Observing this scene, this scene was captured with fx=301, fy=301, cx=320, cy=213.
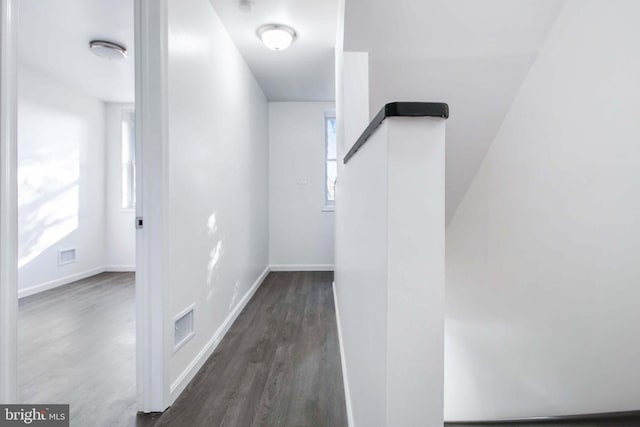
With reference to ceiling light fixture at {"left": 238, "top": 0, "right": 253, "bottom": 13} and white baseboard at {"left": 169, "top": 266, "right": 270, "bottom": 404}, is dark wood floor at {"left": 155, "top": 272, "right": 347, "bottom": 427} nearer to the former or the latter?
white baseboard at {"left": 169, "top": 266, "right": 270, "bottom": 404}

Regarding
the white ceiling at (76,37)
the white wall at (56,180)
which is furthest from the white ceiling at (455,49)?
the white wall at (56,180)

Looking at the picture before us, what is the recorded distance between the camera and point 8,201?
3.01 feet

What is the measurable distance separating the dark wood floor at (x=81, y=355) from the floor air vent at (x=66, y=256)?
22.7 inches

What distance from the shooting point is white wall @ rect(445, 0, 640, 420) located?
1.42m

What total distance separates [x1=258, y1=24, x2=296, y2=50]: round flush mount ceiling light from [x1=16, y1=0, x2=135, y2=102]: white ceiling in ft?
3.35

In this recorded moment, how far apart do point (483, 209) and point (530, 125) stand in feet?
2.42

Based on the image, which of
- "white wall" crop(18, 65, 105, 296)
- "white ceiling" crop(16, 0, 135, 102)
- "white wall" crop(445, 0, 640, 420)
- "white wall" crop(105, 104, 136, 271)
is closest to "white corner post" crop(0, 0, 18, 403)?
"white ceiling" crop(16, 0, 135, 102)

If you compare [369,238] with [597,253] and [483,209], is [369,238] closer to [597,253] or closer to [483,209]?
[597,253]

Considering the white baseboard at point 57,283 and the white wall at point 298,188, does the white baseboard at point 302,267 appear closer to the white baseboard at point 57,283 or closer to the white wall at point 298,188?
the white wall at point 298,188

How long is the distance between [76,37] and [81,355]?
277cm

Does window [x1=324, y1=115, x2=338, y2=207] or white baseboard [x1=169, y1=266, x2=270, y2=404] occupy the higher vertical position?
window [x1=324, y1=115, x2=338, y2=207]

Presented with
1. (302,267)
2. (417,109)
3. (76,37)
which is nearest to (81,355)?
(417,109)

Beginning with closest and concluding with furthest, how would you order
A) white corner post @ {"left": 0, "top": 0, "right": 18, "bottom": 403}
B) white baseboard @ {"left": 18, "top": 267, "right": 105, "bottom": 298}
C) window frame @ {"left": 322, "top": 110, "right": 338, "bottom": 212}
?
white corner post @ {"left": 0, "top": 0, "right": 18, "bottom": 403}
white baseboard @ {"left": 18, "top": 267, "right": 105, "bottom": 298}
window frame @ {"left": 322, "top": 110, "right": 338, "bottom": 212}

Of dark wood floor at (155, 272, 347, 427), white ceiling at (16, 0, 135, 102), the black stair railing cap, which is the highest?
white ceiling at (16, 0, 135, 102)
